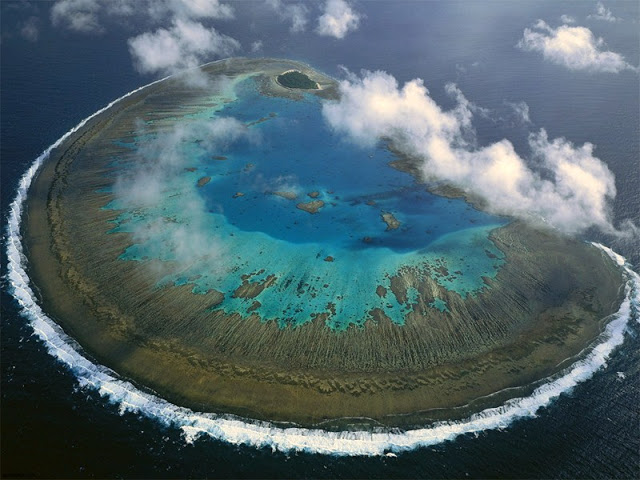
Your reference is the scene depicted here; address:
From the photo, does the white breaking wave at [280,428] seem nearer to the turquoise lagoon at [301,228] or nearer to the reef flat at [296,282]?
the reef flat at [296,282]

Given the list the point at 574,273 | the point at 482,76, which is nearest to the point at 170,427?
the point at 574,273

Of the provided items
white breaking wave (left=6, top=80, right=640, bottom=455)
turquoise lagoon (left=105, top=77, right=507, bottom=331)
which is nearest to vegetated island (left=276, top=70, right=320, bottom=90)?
turquoise lagoon (left=105, top=77, right=507, bottom=331)

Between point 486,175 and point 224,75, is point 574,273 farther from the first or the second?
A: point 224,75

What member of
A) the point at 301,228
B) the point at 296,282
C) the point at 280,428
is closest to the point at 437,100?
the point at 301,228

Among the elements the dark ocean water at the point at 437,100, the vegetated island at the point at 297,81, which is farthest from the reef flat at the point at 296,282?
the vegetated island at the point at 297,81

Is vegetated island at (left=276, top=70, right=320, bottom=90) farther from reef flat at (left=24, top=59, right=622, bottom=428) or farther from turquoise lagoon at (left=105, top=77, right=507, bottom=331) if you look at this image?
reef flat at (left=24, top=59, right=622, bottom=428)

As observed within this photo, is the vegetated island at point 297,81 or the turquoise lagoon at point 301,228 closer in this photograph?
the turquoise lagoon at point 301,228
